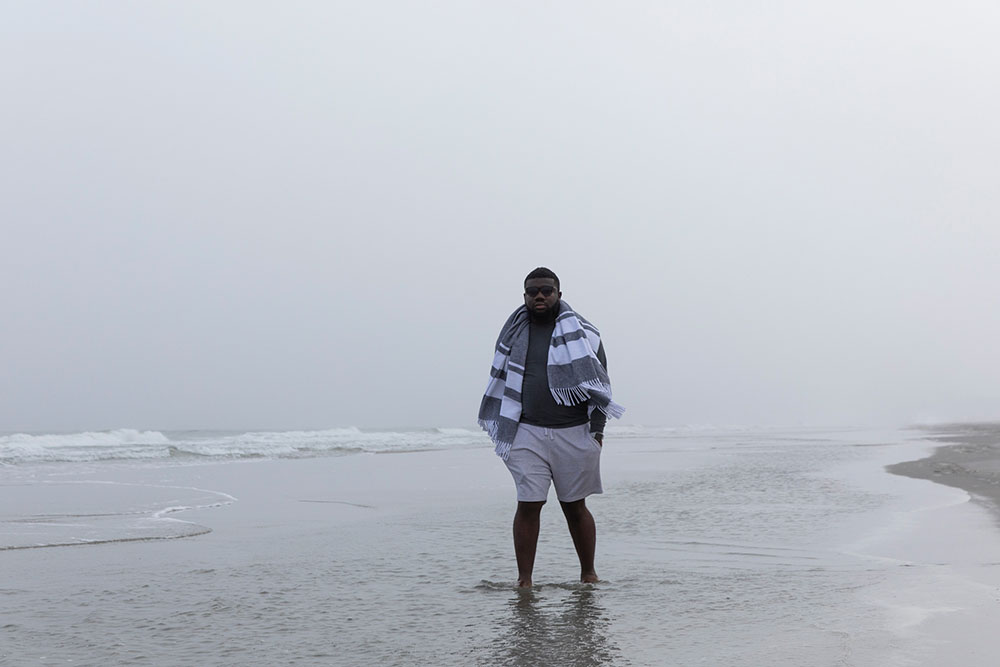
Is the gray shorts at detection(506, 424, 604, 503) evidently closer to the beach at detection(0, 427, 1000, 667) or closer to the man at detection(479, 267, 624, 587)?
the man at detection(479, 267, 624, 587)

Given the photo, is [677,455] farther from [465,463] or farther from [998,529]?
[998,529]

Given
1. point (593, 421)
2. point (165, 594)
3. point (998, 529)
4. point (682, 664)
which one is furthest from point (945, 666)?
point (998, 529)

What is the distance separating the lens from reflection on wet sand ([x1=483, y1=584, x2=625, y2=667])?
134 inches

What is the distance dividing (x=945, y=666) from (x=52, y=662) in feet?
9.96

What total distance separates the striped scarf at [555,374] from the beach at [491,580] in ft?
2.83

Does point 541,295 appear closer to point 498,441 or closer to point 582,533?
point 498,441

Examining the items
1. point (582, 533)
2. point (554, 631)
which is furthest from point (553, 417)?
point (554, 631)

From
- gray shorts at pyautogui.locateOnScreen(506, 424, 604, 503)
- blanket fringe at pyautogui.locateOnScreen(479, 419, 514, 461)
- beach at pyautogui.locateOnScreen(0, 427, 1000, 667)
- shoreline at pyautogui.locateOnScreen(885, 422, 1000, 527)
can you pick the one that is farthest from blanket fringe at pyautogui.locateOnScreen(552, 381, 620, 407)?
shoreline at pyautogui.locateOnScreen(885, 422, 1000, 527)

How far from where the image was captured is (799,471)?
13.1 metres

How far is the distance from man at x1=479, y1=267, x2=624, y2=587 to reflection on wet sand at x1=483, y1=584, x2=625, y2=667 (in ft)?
1.42

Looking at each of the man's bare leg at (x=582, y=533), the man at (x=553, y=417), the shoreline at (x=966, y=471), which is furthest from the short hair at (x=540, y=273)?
the shoreline at (x=966, y=471)

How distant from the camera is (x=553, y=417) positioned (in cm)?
520

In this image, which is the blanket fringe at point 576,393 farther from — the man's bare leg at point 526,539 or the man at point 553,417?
the man's bare leg at point 526,539

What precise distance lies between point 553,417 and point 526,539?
0.66 m
